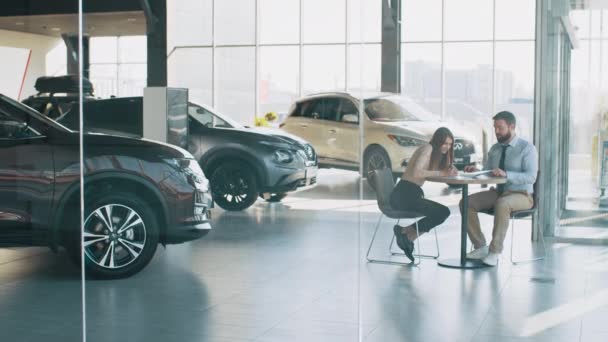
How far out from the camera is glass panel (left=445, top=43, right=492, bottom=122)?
3.65 meters

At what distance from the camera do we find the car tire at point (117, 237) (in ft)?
12.1

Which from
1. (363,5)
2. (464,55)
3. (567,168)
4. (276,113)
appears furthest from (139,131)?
(567,168)

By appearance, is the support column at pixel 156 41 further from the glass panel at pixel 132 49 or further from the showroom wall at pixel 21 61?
the showroom wall at pixel 21 61

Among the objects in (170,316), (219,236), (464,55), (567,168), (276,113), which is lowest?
(170,316)

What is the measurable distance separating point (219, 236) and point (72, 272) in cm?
74

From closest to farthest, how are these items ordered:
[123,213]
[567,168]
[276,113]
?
[276,113] < [123,213] < [567,168]

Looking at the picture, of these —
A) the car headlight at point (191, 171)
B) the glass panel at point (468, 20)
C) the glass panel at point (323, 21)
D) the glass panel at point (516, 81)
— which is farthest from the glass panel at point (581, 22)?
the car headlight at point (191, 171)

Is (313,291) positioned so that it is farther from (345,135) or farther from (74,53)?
Answer: (74,53)

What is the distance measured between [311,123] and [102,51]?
1.05 m

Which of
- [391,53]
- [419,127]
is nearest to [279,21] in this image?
[391,53]

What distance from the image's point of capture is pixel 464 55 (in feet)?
12.0

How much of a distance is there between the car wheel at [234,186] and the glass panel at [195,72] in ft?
1.00

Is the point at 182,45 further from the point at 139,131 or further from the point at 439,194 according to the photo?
the point at 439,194

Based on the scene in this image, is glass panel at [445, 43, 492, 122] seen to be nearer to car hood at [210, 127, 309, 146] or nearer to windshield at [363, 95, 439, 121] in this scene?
windshield at [363, 95, 439, 121]
